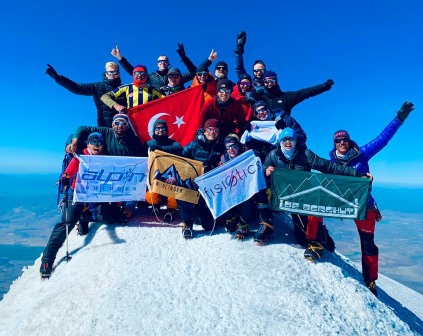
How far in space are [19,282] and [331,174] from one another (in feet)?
31.6

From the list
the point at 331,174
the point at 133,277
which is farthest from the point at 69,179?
the point at 331,174

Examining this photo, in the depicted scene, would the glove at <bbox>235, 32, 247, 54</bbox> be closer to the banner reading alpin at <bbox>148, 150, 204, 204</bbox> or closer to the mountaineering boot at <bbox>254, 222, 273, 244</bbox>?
the banner reading alpin at <bbox>148, 150, 204, 204</bbox>

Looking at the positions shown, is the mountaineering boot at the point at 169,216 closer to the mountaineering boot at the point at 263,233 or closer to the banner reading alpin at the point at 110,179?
the banner reading alpin at the point at 110,179

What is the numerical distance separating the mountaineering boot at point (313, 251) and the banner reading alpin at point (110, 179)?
492 cm

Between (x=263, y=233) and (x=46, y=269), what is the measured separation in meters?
5.71

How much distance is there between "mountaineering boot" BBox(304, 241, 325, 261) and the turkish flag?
203 inches

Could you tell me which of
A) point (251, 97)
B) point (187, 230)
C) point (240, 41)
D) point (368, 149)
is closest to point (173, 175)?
point (187, 230)

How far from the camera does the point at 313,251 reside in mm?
7965

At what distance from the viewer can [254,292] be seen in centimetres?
650

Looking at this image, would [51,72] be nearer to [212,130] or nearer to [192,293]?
[212,130]

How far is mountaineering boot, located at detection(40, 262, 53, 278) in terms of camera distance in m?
8.03

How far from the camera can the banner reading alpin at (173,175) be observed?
347 inches

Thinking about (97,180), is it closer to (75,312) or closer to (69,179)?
(69,179)

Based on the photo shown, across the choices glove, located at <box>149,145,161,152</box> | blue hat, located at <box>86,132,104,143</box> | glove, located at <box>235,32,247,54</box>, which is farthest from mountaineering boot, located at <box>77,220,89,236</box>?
glove, located at <box>235,32,247,54</box>
